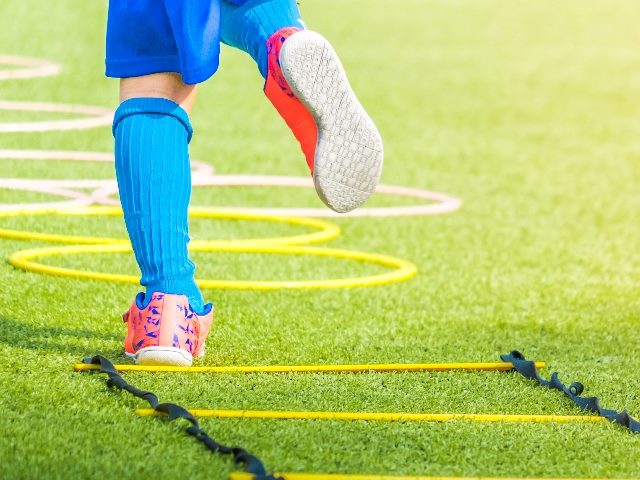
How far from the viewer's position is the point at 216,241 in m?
Result: 4.72

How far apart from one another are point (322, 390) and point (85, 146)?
4470 mm

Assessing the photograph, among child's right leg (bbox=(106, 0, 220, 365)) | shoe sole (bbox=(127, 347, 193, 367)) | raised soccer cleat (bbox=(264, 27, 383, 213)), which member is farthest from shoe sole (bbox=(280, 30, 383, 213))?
shoe sole (bbox=(127, 347, 193, 367))

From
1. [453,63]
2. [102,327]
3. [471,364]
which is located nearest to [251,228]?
[102,327]

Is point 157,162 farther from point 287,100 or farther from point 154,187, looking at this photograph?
point 287,100

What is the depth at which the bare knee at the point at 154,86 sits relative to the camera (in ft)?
9.83

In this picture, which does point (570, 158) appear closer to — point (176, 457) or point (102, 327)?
point (102, 327)

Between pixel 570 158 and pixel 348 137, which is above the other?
pixel 348 137

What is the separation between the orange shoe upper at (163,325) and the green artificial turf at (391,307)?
0.11m

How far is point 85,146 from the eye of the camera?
23.0 ft

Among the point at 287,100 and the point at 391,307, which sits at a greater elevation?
the point at 287,100

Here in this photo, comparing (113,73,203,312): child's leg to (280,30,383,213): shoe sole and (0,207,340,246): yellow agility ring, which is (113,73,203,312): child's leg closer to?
(280,30,383,213): shoe sole

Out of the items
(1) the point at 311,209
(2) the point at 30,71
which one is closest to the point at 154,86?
(1) the point at 311,209

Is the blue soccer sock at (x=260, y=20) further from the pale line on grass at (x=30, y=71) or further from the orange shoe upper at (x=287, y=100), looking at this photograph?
the pale line on grass at (x=30, y=71)

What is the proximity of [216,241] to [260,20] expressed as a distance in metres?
1.85
